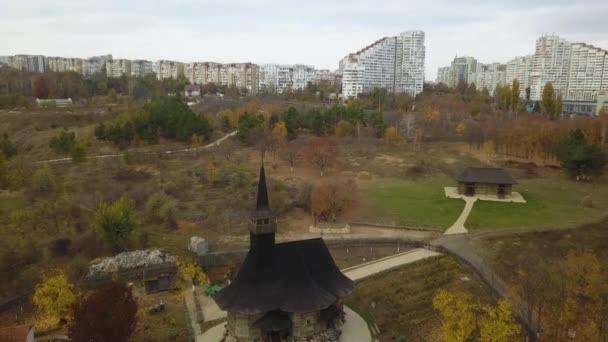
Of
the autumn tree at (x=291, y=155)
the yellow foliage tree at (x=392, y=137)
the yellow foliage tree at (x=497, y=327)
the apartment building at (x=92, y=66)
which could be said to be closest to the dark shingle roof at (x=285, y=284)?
the yellow foliage tree at (x=497, y=327)

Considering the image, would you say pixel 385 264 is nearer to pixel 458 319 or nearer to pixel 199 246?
pixel 458 319

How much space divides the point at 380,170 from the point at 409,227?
17044 millimetres

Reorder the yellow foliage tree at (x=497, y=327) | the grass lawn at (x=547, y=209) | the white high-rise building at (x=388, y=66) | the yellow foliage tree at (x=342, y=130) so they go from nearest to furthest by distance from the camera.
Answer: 1. the yellow foliage tree at (x=497, y=327)
2. the grass lawn at (x=547, y=209)
3. the yellow foliage tree at (x=342, y=130)
4. the white high-rise building at (x=388, y=66)

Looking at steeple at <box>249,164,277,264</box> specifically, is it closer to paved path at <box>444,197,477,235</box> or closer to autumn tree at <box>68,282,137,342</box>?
autumn tree at <box>68,282,137,342</box>

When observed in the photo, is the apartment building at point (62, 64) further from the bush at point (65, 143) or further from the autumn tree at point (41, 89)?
the bush at point (65, 143)

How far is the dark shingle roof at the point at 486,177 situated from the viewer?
1476 inches

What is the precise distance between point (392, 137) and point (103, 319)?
157 feet

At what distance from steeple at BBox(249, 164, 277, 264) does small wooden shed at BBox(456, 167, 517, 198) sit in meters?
25.0

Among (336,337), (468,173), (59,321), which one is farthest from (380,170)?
(59,321)

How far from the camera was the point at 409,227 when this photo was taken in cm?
3086

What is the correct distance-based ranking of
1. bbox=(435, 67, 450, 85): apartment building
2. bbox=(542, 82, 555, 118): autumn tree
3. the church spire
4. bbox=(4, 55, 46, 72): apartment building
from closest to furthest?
the church spire < bbox=(542, 82, 555, 118): autumn tree < bbox=(4, 55, 46, 72): apartment building < bbox=(435, 67, 450, 85): apartment building

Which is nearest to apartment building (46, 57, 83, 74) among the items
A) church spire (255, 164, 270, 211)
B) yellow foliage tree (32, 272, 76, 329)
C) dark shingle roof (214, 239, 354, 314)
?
yellow foliage tree (32, 272, 76, 329)

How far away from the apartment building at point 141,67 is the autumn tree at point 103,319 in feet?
415

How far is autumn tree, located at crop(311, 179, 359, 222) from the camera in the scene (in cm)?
3052
